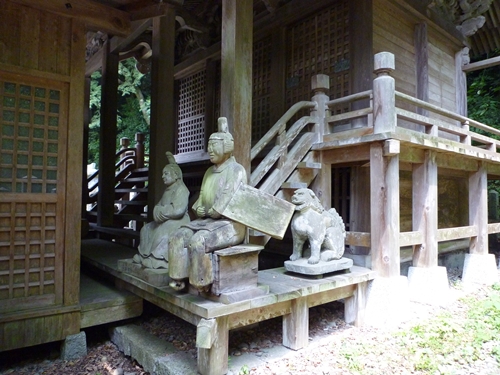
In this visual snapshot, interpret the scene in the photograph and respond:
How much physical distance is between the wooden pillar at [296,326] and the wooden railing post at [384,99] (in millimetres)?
2648

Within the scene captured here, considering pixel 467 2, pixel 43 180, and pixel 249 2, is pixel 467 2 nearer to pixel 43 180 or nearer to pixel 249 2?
pixel 249 2

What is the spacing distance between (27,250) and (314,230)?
3.30 metres

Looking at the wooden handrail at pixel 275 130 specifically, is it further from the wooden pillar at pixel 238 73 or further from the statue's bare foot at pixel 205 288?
the statue's bare foot at pixel 205 288

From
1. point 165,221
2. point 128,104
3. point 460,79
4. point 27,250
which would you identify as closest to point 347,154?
point 165,221

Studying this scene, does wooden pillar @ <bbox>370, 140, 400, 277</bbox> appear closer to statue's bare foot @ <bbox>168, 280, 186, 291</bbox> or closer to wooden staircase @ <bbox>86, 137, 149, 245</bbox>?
statue's bare foot @ <bbox>168, 280, 186, 291</bbox>

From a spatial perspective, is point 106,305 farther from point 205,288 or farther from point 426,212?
point 426,212

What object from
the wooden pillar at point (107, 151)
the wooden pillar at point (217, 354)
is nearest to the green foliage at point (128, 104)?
the wooden pillar at point (107, 151)

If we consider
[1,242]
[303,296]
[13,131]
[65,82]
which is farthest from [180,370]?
[65,82]

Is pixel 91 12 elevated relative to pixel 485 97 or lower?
lower

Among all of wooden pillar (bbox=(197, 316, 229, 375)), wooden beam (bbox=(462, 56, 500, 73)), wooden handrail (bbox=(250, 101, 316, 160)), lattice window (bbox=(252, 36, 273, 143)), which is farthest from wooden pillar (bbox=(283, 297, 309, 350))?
wooden beam (bbox=(462, 56, 500, 73))

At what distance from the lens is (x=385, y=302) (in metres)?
4.83

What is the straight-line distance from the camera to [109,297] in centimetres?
441

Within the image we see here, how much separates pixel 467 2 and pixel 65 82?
371 inches

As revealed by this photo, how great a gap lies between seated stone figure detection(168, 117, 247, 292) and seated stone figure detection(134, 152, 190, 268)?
57 centimetres
